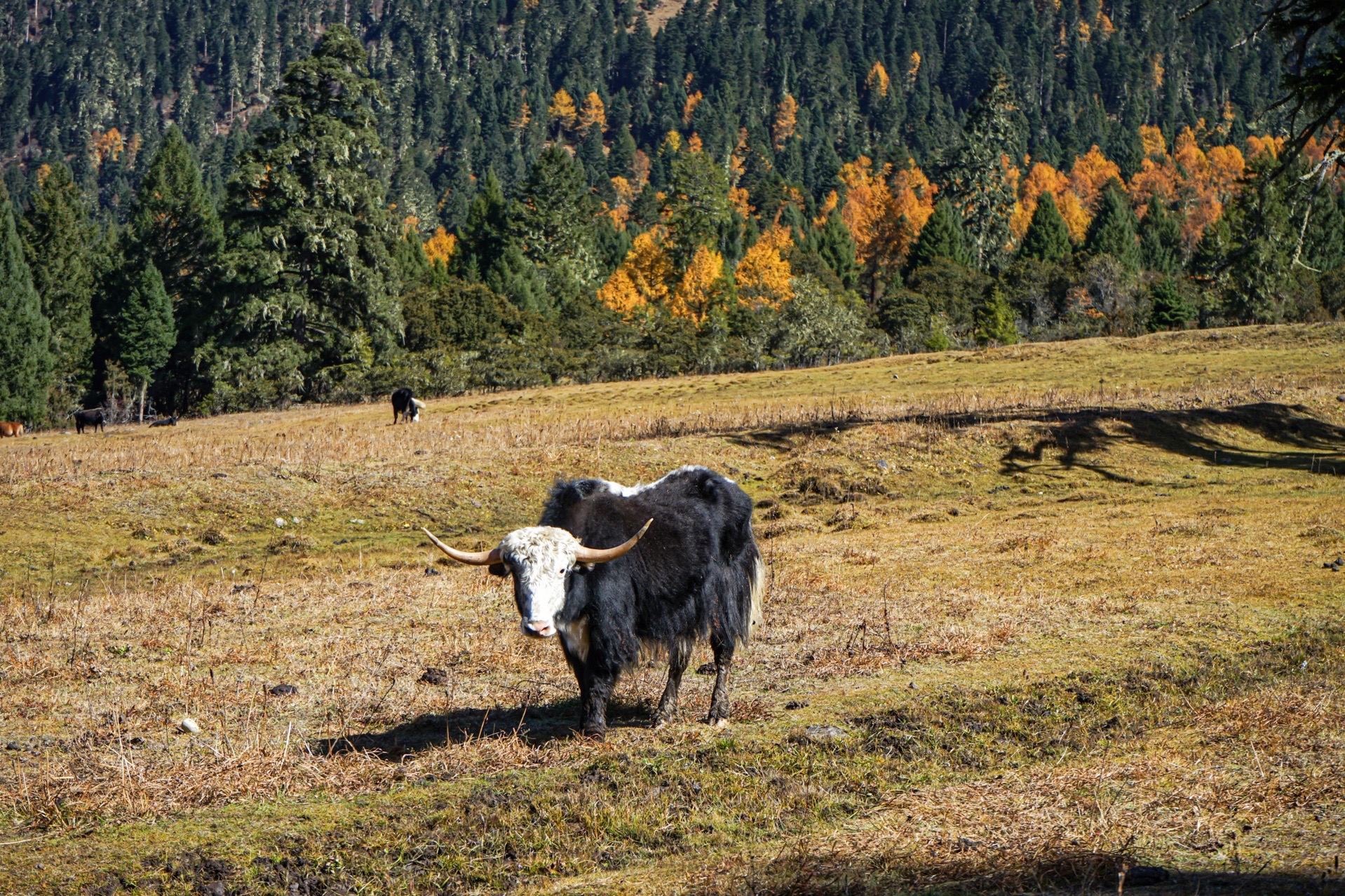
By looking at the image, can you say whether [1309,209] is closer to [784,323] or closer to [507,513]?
[507,513]

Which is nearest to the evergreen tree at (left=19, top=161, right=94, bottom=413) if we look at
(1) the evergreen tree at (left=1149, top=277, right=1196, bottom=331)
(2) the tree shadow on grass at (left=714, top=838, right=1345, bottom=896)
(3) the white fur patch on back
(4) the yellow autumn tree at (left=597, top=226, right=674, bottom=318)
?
(4) the yellow autumn tree at (left=597, top=226, right=674, bottom=318)

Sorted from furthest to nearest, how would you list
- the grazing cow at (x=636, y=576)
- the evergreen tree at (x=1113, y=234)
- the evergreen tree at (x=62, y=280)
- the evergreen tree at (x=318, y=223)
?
the evergreen tree at (x=1113, y=234) < the evergreen tree at (x=62, y=280) < the evergreen tree at (x=318, y=223) < the grazing cow at (x=636, y=576)

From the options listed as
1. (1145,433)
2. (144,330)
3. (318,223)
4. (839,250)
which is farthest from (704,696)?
(839,250)

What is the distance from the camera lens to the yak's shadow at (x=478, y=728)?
989cm

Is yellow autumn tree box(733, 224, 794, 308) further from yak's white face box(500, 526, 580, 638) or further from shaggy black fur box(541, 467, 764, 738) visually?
yak's white face box(500, 526, 580, 638)

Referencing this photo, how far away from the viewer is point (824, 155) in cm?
18588

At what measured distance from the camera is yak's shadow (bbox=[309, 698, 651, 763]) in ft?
32.4

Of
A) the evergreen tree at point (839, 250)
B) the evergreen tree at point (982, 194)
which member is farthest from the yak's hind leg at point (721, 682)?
the evergreen tree at point (982, 194)

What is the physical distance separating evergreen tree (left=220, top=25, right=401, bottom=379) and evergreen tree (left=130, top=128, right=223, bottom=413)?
19416mm

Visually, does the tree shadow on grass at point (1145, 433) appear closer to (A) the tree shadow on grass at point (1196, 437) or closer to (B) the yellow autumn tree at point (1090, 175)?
(A) the tree shadow on grass at point (1196, 437)

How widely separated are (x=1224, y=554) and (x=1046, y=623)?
5.42 meters

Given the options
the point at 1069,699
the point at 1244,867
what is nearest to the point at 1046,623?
the point at 1069,699

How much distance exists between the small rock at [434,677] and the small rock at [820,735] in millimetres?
4068

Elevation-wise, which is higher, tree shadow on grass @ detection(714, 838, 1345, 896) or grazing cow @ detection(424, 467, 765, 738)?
grazing cow @ detection(424, 467, 765, 738)
